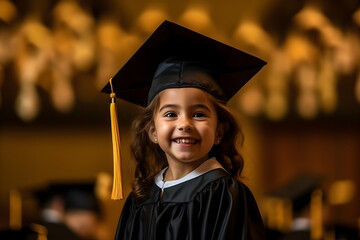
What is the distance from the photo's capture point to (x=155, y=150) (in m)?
2.07

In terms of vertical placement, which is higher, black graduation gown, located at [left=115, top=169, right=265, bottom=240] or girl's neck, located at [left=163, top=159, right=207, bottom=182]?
girl's neck, located at [left=163, top=159, right=207, bottom=182]

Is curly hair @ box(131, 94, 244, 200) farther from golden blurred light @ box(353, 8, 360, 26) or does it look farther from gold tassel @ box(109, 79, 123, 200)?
golden blurred light @ box(353, 8, 360, 26)

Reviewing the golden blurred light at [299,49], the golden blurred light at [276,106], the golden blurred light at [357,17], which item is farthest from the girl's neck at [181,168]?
the golden blurred light at [357,17]

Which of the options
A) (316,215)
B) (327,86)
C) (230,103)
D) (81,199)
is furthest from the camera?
(327,86)

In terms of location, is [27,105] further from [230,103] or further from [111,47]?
[230,103]

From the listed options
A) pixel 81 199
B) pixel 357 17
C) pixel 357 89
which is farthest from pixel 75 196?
pixel 357 17

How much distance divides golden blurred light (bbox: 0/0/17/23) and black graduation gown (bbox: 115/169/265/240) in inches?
207

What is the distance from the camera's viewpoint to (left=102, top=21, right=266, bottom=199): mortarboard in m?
1.83

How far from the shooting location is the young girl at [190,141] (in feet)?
5.86

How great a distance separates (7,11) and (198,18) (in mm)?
2096

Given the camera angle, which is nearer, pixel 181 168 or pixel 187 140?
pixel 187 140

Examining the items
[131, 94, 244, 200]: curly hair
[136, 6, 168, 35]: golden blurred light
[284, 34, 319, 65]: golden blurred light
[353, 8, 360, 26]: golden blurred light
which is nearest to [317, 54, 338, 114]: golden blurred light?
[284, 34, 319, 65]: golden blurred light

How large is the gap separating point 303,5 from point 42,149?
10.9 ft

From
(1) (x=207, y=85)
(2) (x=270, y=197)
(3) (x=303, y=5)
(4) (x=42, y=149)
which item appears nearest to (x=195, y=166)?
A: (1) (x=207, y=85)
